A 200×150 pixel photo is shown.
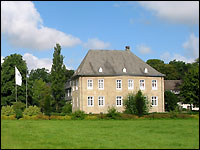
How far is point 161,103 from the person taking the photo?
180ft

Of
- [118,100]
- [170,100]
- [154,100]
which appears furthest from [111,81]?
[170,100]

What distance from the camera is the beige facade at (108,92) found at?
170 ft

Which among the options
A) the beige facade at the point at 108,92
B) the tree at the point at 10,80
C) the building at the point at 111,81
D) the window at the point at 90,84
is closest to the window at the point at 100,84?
the building at the point at 111,81

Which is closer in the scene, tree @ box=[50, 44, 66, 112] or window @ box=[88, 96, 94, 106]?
window @ box=[88, 96, 94, 106]

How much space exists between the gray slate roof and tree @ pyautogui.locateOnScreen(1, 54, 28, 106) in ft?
35.2

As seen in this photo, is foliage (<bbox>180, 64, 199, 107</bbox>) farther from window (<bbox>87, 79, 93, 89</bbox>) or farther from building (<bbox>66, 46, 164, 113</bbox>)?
window (<bbox>87, 79, 93, 89</bbox>)

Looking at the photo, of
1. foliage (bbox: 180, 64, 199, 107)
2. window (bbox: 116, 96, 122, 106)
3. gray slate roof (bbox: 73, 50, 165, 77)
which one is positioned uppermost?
gray slate roof (bbox: 73, 50, 165, 77)

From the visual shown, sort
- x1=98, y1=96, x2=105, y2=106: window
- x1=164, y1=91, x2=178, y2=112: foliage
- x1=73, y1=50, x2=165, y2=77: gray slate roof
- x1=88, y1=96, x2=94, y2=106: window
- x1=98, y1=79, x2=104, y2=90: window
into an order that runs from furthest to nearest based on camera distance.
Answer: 1. x1=164, y1=91, x2=178, y2=112: foliage
2. x1=73, y1=50, x2=165, y2=77: gray slate roof
3. x1=98, y1=79, x2=104, y2=90: window
4. x1=98, y1=96, x2=105, y2=106: window
5. x1=88, y1=96, x2=94, y2=106: window

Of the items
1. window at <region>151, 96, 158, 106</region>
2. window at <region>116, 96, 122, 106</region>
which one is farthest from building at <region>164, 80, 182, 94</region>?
window at <region>116, 96, 122, 106</region>

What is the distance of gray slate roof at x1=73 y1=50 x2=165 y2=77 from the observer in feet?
173

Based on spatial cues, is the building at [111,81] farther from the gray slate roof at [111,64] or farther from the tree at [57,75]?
the tree at [57,75]

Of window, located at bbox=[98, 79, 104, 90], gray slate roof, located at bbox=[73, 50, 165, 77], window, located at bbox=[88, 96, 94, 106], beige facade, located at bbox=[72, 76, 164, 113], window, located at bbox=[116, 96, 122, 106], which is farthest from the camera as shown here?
window, located at bbox=[116, 96, 122, 106]

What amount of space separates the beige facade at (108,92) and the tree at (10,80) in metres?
10.2

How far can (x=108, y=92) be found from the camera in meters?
52.7
